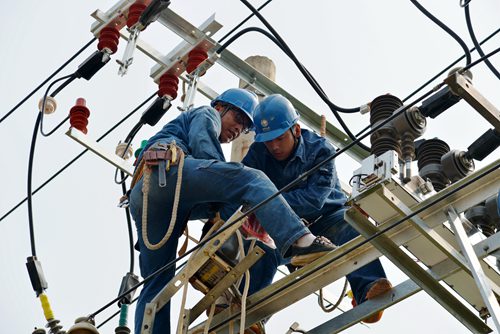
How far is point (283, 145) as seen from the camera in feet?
30.8

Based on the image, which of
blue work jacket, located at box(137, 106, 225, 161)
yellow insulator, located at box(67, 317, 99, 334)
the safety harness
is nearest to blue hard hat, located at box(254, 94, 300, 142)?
blue work jacket, located at box(137, 106, 225, 161)

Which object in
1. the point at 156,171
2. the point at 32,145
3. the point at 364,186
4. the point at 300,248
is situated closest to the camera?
the point at 364,186

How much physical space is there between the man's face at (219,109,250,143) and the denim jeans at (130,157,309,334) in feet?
2.01

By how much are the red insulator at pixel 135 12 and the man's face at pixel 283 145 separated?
158cm

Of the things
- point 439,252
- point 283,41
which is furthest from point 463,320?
point 283,41

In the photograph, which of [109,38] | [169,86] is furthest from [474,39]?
[109,38]

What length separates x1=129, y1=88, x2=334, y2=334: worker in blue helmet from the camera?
8477 mm

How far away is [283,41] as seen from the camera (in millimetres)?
10469

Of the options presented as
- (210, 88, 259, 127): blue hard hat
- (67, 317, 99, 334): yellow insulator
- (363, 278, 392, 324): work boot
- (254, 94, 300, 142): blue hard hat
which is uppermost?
(210, 88, 259, 127): blue hard hat

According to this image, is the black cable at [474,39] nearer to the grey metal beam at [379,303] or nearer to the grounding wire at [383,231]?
the grounding wire at [383,231]

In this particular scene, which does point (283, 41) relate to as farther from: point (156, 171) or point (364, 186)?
point (364, 186)

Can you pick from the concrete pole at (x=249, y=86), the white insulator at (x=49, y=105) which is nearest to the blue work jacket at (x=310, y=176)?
the concrete pole at (x=249, y=86)

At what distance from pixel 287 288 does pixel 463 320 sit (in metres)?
1.06

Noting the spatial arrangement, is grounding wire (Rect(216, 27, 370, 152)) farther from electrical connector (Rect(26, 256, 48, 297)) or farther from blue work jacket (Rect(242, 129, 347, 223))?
electrical connector (Rect(26, 256, 48, 297))
